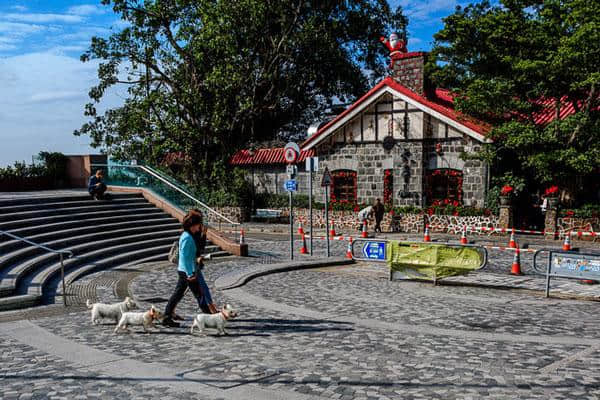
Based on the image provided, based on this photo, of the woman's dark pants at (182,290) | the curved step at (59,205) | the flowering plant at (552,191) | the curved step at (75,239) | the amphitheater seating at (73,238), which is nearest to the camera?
the woman's dark pants at (182,290)

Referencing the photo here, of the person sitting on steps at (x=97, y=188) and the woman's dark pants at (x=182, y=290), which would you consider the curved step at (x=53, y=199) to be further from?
the woman's dark pants at (x=182, y=290)

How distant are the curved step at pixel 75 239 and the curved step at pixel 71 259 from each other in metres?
0.24

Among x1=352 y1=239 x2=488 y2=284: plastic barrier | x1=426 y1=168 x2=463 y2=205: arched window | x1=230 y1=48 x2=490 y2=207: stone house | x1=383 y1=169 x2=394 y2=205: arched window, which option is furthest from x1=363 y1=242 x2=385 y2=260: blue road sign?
x1=383 y1=169 x2=394 y2=205: arched window

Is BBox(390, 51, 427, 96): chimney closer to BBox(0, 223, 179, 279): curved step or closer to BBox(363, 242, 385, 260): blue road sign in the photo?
BBox(363, 242, 385, 260): blue road sign

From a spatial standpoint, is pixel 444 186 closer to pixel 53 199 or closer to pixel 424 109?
pixel 424 109

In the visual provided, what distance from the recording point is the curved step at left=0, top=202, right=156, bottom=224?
15.6m

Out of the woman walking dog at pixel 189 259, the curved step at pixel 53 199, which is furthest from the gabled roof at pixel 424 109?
the woman walking dog at pixel 189 259

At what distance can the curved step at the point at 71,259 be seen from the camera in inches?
428

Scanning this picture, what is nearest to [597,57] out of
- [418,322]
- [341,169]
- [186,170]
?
[341,169]

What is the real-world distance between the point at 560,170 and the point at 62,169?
24.1 m

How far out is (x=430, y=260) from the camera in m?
13.2

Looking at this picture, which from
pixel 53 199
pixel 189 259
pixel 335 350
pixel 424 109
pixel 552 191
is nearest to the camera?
pixel 335 350

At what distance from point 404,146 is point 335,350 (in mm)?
19308

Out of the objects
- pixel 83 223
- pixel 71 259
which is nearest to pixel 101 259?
pixel 71 259
